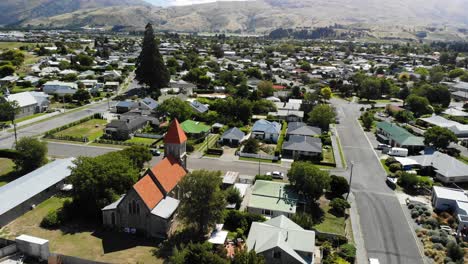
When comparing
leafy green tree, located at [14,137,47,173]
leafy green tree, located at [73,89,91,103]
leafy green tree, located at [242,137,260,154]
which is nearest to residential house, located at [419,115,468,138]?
leafy green tree, located at [242,137,260,154]

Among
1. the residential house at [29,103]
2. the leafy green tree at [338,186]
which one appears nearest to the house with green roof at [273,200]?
the leafy green tree at [338,186]

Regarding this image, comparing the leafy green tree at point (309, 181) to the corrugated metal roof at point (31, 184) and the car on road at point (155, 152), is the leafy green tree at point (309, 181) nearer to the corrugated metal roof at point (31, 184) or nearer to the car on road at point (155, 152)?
the car on road at point (155, 152)

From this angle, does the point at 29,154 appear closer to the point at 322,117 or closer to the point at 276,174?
the point at 276,174

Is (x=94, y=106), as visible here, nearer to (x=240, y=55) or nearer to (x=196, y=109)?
(x=196, y=109)

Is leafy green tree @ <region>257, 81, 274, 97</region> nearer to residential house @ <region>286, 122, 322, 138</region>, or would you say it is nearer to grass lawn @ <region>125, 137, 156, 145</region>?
residential house @ <region>286, 122, 322, 138</region>

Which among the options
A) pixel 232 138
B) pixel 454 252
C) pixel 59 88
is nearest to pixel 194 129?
pixel 232 138

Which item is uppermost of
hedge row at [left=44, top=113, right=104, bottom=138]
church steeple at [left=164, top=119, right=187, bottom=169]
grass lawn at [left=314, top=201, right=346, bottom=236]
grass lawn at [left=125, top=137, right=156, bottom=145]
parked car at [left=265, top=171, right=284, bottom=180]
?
church steeple at [left=164, top=119, right=187, bottom=169]
